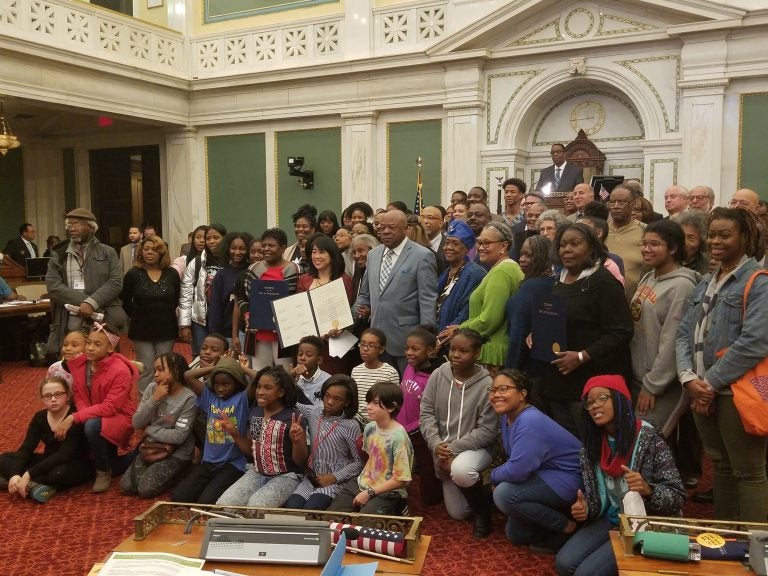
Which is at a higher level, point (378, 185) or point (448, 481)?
point (378, 185)

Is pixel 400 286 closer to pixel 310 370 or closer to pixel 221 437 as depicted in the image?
pixel 310 370

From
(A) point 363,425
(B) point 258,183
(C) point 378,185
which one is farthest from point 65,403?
(B) point 258,183

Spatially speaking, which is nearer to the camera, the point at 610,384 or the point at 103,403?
the point at 610,384

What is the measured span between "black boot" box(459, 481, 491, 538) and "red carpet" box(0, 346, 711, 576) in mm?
55

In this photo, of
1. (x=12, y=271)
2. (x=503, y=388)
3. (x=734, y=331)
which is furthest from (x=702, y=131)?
(x=12, y=271)

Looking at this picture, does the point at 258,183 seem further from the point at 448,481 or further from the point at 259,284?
the point at 448,481

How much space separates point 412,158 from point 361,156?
82cm

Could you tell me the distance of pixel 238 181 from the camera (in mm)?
12281

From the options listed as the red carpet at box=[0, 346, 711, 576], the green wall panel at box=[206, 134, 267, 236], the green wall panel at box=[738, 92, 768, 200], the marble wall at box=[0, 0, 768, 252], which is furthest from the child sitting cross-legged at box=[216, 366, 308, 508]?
the green wall panel at box=[206, 134, 267, 236]

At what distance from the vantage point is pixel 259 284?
16.2 ft

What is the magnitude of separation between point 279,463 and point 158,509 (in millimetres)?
1461

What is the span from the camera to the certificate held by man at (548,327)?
3693mm

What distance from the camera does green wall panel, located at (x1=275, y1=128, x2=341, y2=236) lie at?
11352mm

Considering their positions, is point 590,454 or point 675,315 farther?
point 675,315
